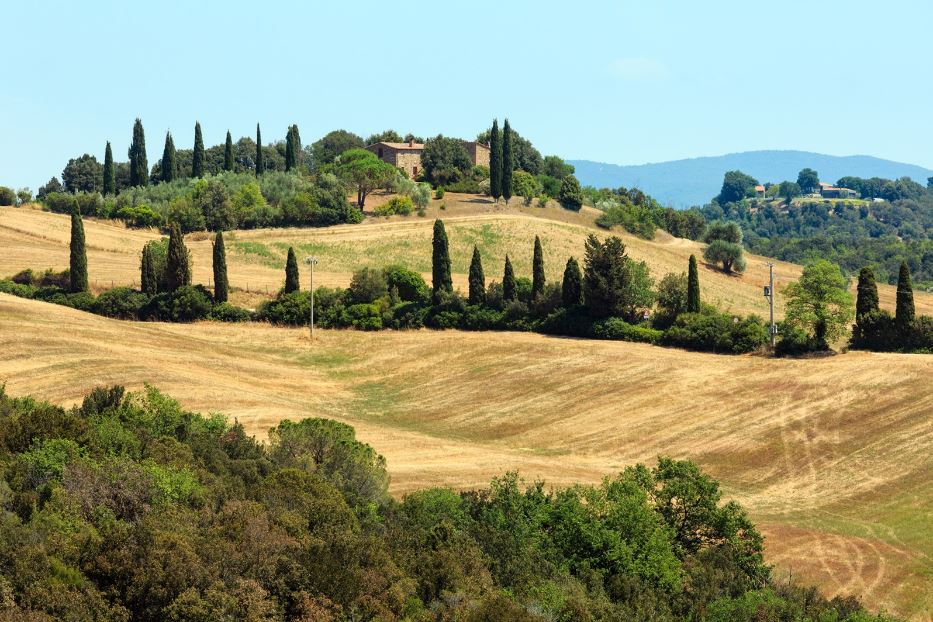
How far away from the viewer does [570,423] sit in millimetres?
63625

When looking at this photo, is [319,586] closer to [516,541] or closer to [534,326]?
[516,541]

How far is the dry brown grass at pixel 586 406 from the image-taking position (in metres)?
48.2

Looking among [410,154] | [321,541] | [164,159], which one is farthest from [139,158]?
[321,541]

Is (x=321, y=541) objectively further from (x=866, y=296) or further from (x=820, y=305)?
(x=820, y=305)

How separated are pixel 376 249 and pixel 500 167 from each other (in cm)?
2662

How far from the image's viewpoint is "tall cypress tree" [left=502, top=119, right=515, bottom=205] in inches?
5005

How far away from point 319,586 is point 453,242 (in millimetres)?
88354

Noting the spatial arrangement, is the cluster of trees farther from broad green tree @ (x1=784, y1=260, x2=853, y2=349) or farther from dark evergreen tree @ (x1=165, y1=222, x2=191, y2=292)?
dark evergreen tree @ (x1=165, y1=222, x2=191, y2=292)

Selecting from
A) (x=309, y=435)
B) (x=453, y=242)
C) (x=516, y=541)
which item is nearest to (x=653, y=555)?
(x=516, y=541)

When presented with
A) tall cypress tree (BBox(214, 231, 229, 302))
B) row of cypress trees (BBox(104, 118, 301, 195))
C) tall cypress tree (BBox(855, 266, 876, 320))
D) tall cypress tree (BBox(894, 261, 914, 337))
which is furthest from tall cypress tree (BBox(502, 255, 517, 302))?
row of cypress trees (BBox(104, 118, 301, 195))

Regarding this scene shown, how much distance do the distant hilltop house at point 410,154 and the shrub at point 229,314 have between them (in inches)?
2608

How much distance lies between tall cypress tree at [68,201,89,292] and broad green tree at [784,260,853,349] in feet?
159

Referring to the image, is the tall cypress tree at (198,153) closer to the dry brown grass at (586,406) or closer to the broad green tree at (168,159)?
the broad green tree at (168,159)

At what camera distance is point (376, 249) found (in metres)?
113
